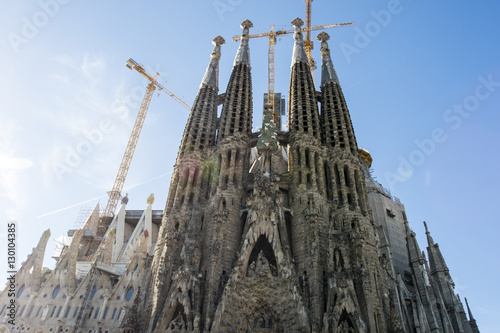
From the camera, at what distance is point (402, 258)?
35.8m

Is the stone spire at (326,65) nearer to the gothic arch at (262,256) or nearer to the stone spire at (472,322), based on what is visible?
the gothic arch at (262,256)

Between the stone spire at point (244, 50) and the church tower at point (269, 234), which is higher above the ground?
the stone spire at point (244, 50)

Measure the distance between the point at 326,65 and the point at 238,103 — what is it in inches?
390

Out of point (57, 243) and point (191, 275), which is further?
point (57, 243)

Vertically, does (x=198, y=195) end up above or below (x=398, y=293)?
above

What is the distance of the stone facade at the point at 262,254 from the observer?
2208cm

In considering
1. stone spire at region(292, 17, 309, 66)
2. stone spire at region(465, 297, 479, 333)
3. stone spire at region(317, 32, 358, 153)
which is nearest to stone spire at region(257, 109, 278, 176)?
stone spire at region(317, 32, 358, 153)

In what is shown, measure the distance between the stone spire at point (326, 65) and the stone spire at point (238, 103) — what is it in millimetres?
6965

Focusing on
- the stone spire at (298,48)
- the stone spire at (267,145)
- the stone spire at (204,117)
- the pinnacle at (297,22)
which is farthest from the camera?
the pinnacle at (297,22)

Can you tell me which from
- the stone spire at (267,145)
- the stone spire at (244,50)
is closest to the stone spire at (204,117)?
the stone spire at (244,50)

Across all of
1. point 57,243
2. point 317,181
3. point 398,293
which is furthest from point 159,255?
point 57,243

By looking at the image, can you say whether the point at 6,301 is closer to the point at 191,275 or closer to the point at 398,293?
the point at 191,275

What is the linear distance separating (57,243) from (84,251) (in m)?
4.92

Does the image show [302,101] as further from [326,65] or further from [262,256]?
[262,256]
